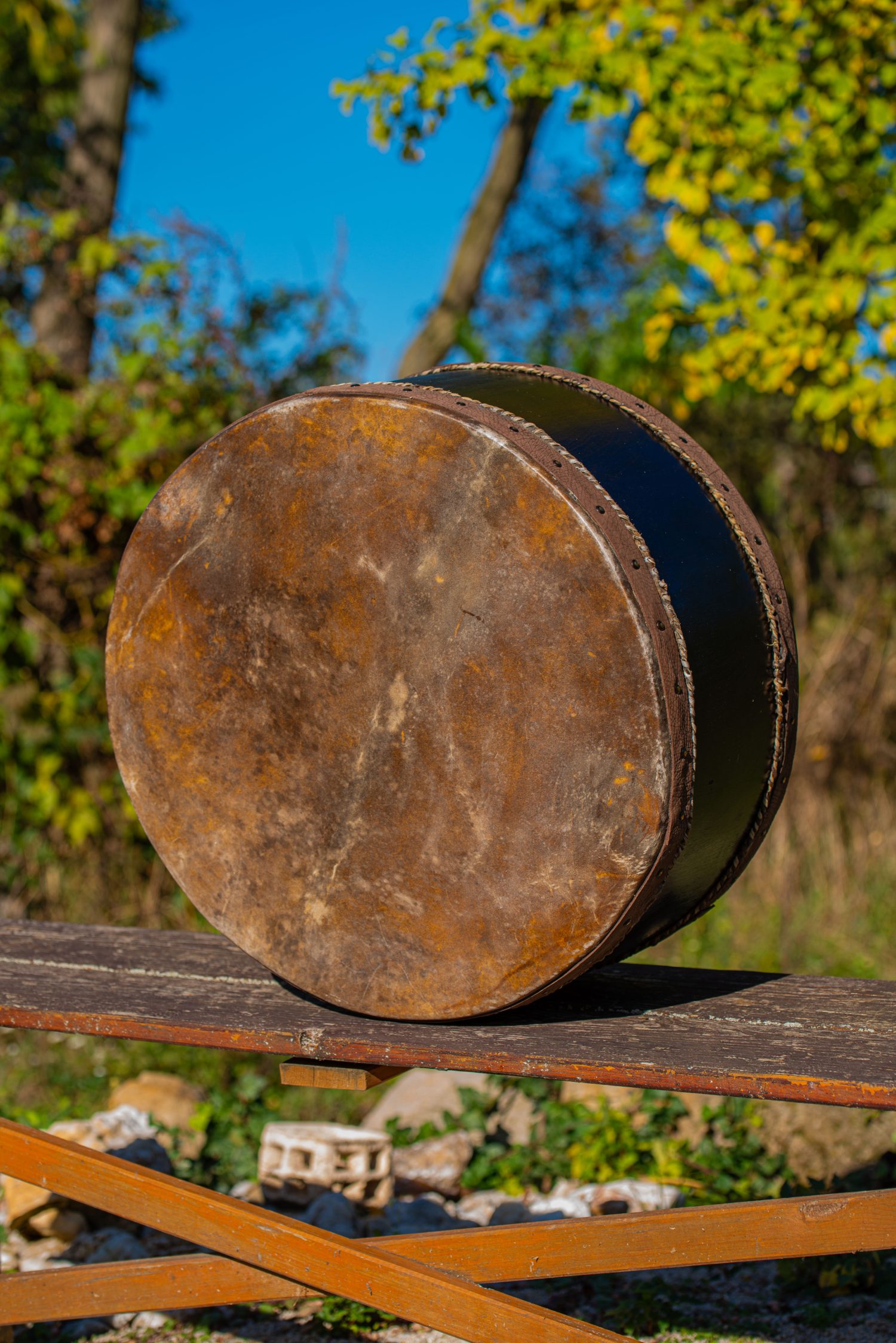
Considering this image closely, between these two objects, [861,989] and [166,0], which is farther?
[166,0]

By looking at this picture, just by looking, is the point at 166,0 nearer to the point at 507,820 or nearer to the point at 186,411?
the point at 186,411

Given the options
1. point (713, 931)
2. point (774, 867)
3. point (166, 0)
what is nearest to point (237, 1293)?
point (713, 931)

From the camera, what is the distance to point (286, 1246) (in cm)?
200

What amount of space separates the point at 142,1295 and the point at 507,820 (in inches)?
42.8

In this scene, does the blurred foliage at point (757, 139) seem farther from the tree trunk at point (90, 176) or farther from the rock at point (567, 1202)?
the rock at point (567, 1202)

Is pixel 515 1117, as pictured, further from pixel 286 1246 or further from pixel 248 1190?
pixel 286 1246

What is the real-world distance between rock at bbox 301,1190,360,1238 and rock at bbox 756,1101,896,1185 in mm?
1263

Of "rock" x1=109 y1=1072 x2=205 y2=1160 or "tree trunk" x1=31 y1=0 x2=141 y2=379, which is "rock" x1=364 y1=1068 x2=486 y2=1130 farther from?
"tree trunk" x1=31 y1=0 x2=141 y2=379

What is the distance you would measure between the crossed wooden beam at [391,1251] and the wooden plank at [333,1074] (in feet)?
0.71

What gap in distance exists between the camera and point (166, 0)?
1269 cm

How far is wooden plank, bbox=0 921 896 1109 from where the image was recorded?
1801 mm

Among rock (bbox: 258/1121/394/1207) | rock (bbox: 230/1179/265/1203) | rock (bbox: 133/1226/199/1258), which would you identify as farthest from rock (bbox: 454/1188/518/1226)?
rock (bbox: 133/1226/199/1258)

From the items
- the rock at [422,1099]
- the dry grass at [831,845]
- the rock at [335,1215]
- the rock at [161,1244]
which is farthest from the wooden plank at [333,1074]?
the dry grass at [831,845]

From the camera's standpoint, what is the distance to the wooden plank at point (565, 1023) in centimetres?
180
